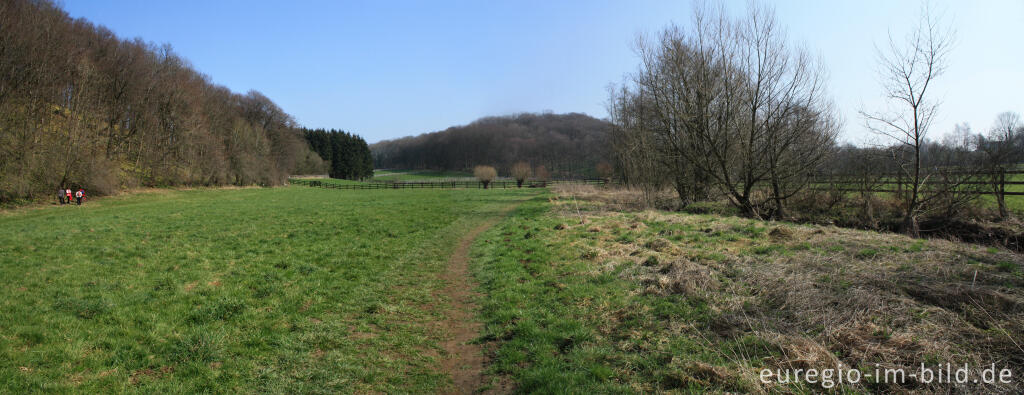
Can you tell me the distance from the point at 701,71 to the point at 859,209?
899 centimetres

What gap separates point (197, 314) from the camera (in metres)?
5.42

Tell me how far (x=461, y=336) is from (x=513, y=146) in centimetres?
10683

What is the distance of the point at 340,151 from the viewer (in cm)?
9800

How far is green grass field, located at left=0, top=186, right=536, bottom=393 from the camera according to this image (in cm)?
394

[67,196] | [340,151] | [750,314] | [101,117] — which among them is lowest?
[750,314]

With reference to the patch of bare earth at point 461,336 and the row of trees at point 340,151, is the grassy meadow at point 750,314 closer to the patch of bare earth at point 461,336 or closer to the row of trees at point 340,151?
the patch of bare earth at point 461,336

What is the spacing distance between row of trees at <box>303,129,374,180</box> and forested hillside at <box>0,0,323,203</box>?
40.1 meters

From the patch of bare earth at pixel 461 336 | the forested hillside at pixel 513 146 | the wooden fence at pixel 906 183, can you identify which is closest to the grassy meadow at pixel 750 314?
the patch of bare earth at pixel 461 336

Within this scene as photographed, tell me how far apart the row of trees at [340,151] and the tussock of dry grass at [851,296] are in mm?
Answer: 98068

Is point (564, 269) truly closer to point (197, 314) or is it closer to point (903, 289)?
point (903, 289)

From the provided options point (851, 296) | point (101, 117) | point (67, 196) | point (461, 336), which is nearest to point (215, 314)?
point (461, 336)

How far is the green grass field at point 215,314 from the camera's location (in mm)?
3936

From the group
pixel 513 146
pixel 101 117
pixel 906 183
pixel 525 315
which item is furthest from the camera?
pixel 513 146

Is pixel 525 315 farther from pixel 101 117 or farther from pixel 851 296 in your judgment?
pixel 101 117
